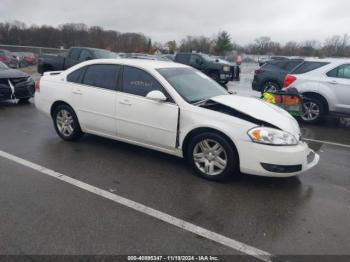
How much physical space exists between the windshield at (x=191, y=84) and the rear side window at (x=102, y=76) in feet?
2.67

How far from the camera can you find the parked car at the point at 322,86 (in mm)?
7824

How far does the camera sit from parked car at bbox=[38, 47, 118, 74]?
13.5 meters

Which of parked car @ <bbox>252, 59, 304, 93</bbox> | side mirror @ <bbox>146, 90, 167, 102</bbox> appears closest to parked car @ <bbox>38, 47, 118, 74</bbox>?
parked car @ <bbox>252, 59, 304, 93</bbox>

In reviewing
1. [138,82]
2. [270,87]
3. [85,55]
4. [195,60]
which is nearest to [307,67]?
[270,87]

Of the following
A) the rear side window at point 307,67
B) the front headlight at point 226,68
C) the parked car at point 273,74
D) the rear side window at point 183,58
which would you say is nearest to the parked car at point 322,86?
the rear side window at point 307,67

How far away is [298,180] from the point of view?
14.5 feet

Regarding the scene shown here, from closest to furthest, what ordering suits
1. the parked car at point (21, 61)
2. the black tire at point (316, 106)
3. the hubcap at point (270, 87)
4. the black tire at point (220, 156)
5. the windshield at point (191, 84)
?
the black tire at point (220, 156)
the windshield at point (191, 84)
the black tire at point (316, 106)
the hubcap at point (270, 87)
the parked car at point (21, 61)

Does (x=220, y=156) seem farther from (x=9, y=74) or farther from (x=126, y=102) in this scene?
(x=9, y=74)

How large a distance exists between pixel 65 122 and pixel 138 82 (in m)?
1.79

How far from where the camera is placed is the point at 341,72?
25.9 feet

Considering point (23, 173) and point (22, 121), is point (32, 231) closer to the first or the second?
point (23, 173)

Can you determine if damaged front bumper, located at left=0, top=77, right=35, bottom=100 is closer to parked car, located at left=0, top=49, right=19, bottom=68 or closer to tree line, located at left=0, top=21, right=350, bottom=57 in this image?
parked car, located at left=0, top=49, right=19, bottom=68

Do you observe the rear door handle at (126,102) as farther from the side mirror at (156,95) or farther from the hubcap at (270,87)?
the hubcap at (270,87)

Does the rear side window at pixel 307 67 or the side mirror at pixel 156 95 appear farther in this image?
the rear side window at pixel 307 67
